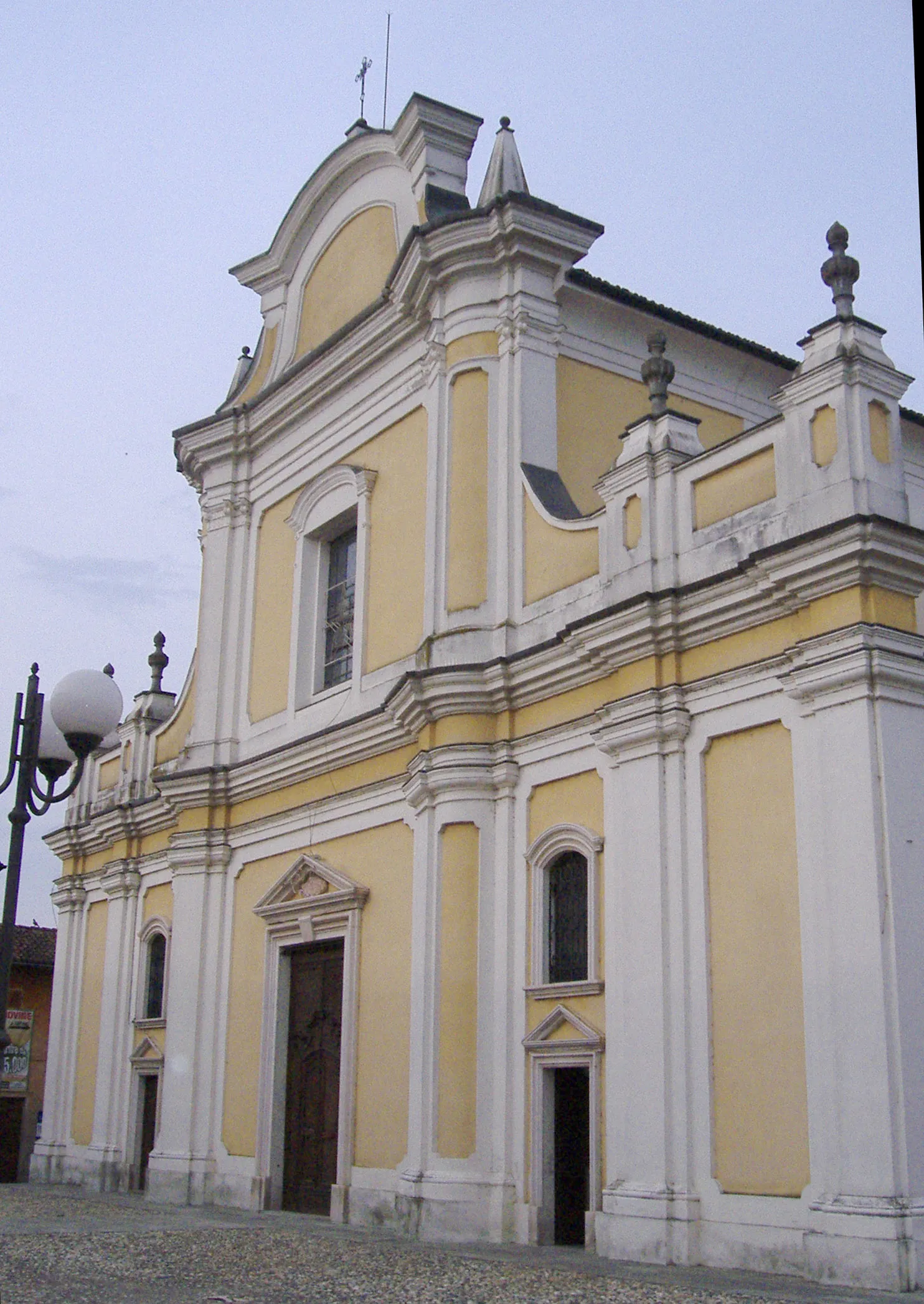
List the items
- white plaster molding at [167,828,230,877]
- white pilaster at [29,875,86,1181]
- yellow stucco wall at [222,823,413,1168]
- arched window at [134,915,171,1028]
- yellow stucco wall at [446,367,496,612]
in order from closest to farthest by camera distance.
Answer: yellow stucco wall at [222,823,413,1168], yellow stucco wall at [446,367,496,612], white plaster molding at [167,828,230,877], arched window at [134,915,171,1028], white pilaster at [29,875,86,1181]

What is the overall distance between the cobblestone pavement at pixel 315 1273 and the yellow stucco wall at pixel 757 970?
0.83 metres

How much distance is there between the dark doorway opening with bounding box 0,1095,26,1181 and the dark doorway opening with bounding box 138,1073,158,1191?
1197 cm

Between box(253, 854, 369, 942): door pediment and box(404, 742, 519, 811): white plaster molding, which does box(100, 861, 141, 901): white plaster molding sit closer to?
box(253, 854, 369, 942): door pediment

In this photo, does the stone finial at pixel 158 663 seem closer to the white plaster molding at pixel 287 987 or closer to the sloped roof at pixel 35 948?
the white plaster molding at pixel 287 987

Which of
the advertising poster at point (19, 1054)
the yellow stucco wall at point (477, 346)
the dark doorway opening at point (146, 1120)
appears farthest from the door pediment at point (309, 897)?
the advertising poster at point (19, 1054)

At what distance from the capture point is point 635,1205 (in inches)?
449

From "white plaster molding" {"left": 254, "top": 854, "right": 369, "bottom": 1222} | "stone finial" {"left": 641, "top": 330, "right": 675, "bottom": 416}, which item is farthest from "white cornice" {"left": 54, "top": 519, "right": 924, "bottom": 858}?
"stone finial" {"left": 641, "top": 330, "right": 675, "bottom": 416}

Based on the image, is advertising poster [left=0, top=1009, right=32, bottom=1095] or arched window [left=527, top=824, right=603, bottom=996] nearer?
arched window [left=527, top=824, right=603, bottom=996]

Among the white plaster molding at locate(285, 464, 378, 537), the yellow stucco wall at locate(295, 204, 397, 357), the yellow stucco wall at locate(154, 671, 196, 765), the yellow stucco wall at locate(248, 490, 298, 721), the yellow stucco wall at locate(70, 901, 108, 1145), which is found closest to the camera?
the white plaster molding at locate(285, 464, 378, 537)

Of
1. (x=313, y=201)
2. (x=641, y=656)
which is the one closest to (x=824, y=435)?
(x=641, y=656)

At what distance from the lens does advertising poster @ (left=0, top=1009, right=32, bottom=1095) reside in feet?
104

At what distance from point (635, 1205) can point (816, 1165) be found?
1.75 meters

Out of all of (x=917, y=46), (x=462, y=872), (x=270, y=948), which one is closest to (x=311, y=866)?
(x=270, y=948)

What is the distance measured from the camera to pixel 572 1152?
42.9 feet
